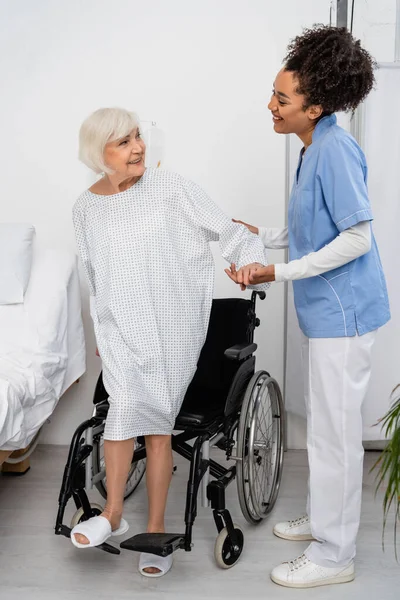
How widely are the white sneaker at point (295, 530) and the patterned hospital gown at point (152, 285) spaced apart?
1.71 ft

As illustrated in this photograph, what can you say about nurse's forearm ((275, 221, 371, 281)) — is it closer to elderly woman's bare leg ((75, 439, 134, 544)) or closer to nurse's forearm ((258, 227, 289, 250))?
nurse's forearm ((258, 227, 289, 250))

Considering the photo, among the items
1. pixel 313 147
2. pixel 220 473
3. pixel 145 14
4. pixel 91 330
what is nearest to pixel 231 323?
pixel 220 473

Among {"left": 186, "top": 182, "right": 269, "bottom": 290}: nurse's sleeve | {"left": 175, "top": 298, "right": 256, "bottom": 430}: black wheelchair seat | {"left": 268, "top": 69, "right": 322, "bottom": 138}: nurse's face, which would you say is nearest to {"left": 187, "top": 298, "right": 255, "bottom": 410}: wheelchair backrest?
{"left": 175, "top": 298, "right": 256, "bottom": 430}: black wheelchair seat

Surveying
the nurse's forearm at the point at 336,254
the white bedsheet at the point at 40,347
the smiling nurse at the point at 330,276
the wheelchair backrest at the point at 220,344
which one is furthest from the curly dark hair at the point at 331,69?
the white bedsheet at the point at 40,347

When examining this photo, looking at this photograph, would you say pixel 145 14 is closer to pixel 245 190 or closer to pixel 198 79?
pixel 198 79

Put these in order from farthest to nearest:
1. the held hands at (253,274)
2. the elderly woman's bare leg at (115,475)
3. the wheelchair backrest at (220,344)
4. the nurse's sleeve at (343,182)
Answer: the wheelchair backrest at (220,344) → the elderly woman's bare leg at (115,475) → the held hands at (253,274) → the nurse's sleeve at (343,182)

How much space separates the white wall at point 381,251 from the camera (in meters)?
2.68

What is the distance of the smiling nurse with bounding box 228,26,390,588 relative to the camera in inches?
71.8

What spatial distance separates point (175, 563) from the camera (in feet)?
6.91

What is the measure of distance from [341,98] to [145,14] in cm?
140

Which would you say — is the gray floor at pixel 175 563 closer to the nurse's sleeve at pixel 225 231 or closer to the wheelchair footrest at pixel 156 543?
the wheelchair footrest at pixel 156 543

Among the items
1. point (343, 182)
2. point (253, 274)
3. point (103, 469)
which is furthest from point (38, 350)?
point (343, 182)

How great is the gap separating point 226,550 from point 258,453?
14.1 inches

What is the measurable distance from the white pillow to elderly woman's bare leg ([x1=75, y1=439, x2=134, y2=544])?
922 mm
